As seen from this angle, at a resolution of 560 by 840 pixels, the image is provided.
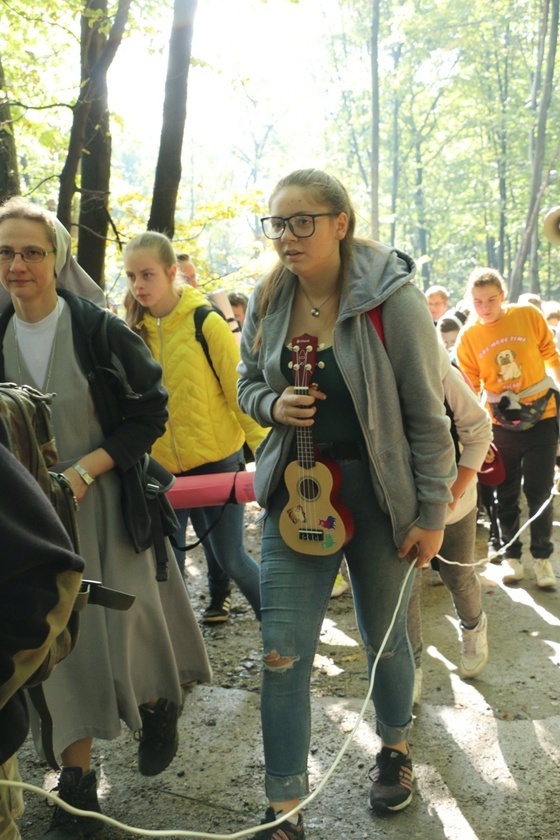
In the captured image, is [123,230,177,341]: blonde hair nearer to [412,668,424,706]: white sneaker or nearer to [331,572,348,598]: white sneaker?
[412,668,424,706]: white sneaker

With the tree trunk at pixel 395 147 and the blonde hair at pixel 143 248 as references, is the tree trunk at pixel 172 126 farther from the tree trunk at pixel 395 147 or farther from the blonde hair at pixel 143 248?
the tree trunk at pixel 395 147

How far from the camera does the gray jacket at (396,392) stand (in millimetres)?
2949

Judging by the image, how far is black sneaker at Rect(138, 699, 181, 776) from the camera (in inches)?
134

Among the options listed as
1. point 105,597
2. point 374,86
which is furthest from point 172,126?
point 374,86

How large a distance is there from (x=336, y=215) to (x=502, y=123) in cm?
3932

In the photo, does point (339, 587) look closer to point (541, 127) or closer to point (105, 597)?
point (105, 597)

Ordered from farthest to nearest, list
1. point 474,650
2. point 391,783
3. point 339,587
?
1. point 339,587
2. point 474,650
3. point 391,783

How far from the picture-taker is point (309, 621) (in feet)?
9.89

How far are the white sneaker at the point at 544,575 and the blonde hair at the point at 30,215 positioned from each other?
4700 mm

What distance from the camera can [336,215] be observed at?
3.06 m

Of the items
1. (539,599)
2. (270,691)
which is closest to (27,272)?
(270,691)

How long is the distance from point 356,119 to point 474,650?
4188cm

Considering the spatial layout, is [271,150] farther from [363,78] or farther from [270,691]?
[270,691]

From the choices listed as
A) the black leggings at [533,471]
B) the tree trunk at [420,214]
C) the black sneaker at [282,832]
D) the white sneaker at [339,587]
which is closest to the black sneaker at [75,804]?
the black sneaker at [282,832]
